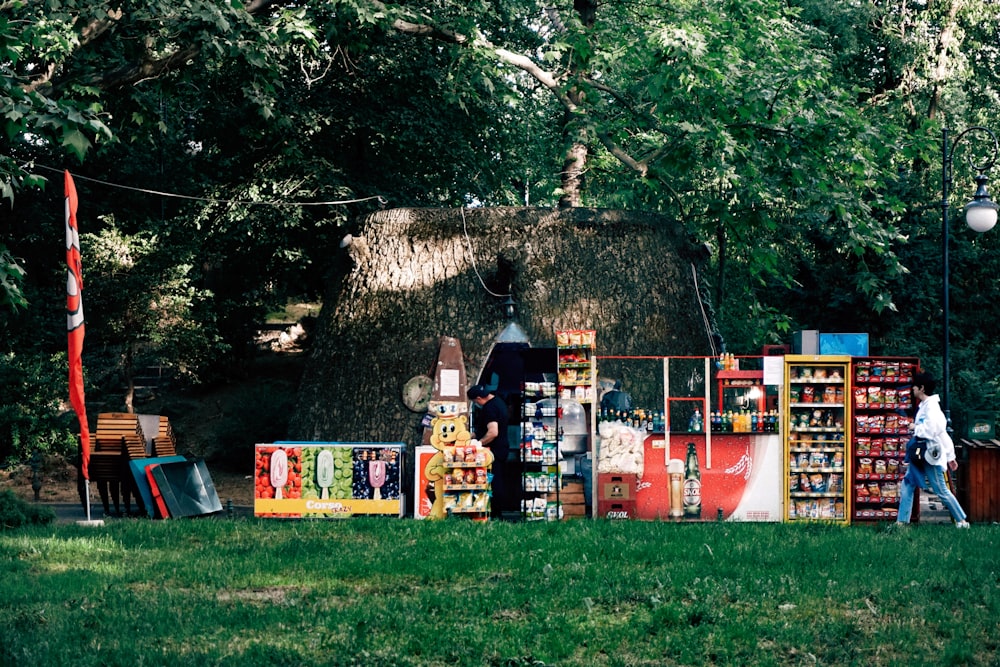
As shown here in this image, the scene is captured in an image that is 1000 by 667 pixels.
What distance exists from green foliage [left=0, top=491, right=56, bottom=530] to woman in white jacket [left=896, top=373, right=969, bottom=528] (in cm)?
1075

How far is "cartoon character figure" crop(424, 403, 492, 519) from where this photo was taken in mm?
14812

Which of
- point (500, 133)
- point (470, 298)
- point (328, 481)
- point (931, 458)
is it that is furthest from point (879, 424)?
point (500, 133)

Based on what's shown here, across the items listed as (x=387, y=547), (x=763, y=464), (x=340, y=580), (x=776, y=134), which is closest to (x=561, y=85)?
(x=776, y=134)

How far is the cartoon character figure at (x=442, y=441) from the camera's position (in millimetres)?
14812

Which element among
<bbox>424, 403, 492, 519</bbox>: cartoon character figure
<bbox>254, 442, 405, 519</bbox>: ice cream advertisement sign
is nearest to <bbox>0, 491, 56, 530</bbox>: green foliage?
A: <bbox>254, 442, 405, 519</bbox>: ice cream advertisement sign

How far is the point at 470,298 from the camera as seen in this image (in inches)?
740

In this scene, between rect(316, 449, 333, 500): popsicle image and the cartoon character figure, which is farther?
rect(316, 449, 333, 500): popsicle image

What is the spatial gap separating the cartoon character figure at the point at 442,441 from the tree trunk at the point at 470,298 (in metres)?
3.40

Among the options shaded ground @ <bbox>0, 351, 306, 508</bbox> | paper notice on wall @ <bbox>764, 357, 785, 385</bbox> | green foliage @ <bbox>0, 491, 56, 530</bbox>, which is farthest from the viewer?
shaded ground @ <bbox>0, 351, 306, 508</bbox>

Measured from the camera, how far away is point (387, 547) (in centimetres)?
1222

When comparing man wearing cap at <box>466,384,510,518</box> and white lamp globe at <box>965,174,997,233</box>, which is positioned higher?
white lamp globe at <box>965,174,997,233</box>

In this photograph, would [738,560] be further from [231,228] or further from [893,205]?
[231,228]

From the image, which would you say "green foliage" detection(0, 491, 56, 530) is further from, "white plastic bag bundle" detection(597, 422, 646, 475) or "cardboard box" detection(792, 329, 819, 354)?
"cardboard box" detection(792, 329, 819, 354)

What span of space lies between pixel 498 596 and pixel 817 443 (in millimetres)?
7080
